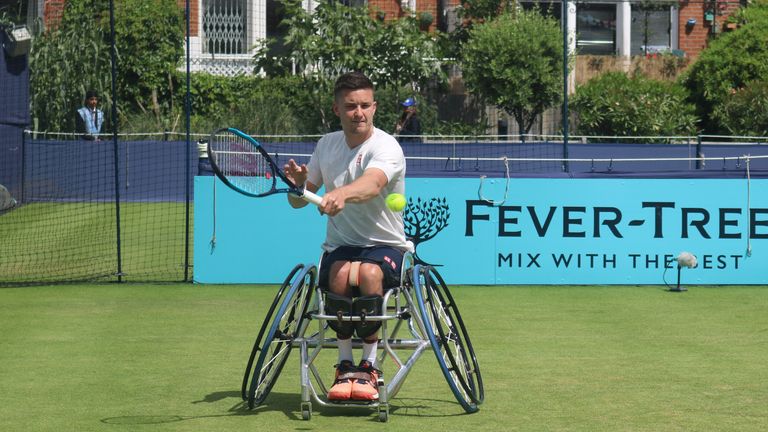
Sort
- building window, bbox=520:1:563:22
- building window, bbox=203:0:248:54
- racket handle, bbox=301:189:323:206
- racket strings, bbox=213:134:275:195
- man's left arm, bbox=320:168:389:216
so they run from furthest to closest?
building window, bbox=520:1:563:22, building window, bbox=203:0:248:54, racket strings, bbox=213:134:275:195, racket handle, bbox=301:189:323:206, man's left arm, bbox=320:168:389:216

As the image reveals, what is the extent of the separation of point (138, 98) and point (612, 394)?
19155mm

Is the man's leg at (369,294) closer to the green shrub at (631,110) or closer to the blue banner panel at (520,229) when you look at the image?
the blue banner panel at (520,229)

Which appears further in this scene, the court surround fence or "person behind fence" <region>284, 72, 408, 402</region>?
the court surround fence

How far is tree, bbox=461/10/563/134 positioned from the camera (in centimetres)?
2419

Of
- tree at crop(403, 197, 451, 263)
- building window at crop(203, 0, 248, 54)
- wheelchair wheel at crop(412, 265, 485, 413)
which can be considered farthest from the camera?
building window at crop(203, 0, 248, 54)

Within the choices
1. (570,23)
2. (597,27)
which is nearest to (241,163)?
(570,23)

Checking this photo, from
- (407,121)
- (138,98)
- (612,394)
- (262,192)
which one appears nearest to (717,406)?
(612,394)

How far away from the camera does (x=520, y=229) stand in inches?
527

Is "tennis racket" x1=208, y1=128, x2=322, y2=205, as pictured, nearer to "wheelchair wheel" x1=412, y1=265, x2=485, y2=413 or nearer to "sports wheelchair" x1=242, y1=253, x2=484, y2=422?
"sports wheelchair" x1=242, y1=253, x2=484, y2=422

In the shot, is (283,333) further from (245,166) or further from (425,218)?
(425,218)

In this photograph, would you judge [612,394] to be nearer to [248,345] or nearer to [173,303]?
[248,345]

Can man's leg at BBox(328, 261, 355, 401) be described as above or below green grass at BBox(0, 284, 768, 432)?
above

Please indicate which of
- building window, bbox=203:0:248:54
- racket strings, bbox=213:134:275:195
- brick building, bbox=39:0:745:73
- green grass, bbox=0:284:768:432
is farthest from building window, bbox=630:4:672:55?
racket strings, bbox=213:134:275:195

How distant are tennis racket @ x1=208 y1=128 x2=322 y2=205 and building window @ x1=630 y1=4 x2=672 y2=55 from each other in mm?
23993
